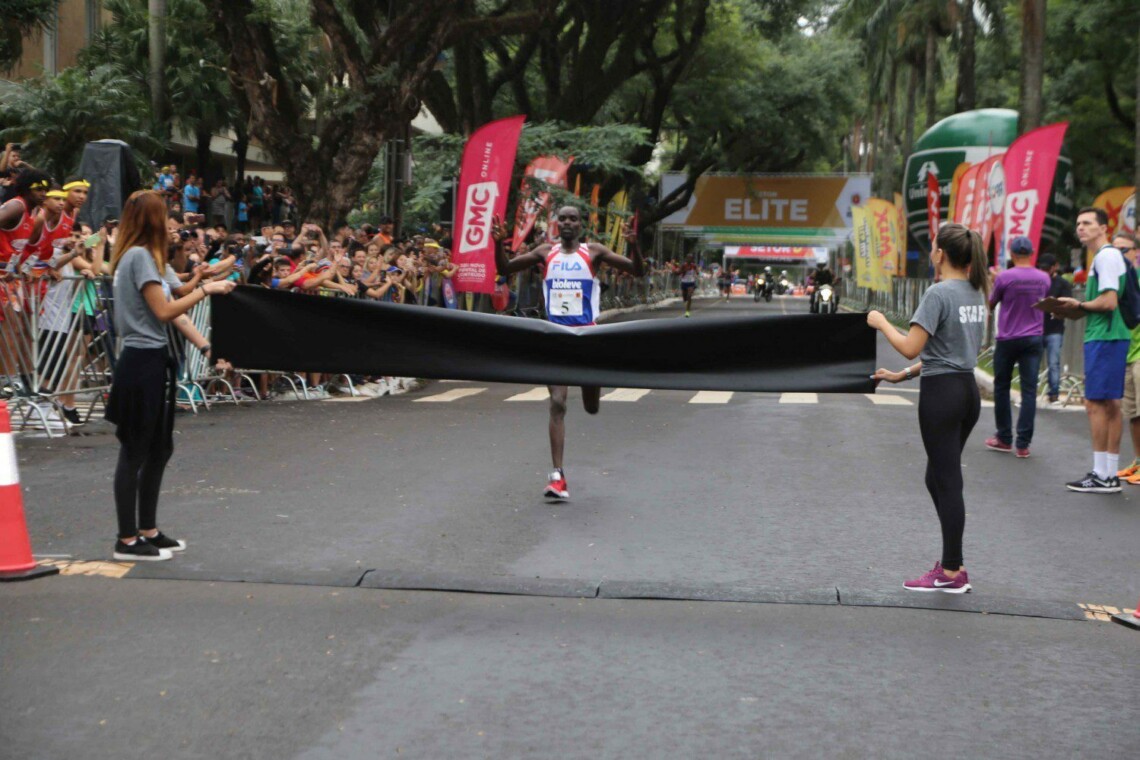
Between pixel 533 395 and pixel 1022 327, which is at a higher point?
pixel 1022 327

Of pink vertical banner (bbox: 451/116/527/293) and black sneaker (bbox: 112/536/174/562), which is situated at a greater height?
pink vertical banner (bbox: 451/116/527/293)

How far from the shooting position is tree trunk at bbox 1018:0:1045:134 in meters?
23.8

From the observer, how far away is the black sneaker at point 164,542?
7.16 m

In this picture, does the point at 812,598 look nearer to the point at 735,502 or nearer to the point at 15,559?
the point at 735,502

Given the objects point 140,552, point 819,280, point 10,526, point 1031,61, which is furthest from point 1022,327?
point 819,280

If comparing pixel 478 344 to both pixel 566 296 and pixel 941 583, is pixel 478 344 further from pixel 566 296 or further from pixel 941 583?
pixel 941 583

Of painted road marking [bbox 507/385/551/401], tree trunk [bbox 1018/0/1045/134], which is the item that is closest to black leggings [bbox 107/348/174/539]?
painted road marking [bbox 507/385/551/401]

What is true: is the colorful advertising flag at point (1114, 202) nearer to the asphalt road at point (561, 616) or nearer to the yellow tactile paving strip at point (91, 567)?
the asphalt road at point (561, 616)

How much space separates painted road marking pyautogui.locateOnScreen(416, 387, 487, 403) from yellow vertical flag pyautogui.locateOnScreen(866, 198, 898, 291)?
26651 mm

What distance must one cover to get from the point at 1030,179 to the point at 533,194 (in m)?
10.1

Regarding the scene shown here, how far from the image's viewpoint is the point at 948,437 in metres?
6.86

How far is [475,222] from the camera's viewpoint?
20703 millimetres

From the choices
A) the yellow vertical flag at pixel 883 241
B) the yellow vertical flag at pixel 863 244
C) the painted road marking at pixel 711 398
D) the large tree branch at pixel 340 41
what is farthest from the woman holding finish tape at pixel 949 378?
the yellow vertical flag at pixel 863 244

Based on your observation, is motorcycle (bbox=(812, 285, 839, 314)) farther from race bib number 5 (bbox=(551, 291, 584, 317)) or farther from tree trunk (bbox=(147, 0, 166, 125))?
race bib number 5 (bbox=(551, 291, 584, 317))
